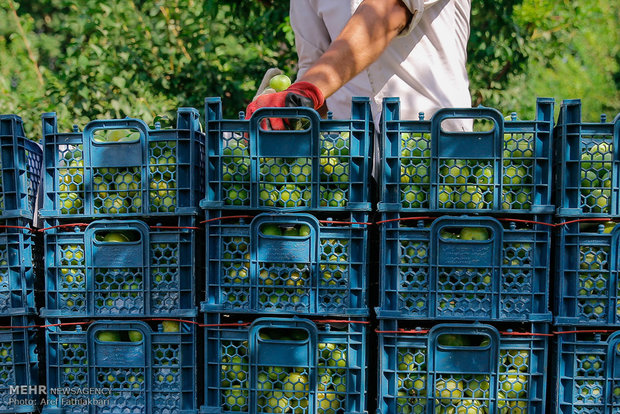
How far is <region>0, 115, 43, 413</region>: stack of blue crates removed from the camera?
2.67 metres

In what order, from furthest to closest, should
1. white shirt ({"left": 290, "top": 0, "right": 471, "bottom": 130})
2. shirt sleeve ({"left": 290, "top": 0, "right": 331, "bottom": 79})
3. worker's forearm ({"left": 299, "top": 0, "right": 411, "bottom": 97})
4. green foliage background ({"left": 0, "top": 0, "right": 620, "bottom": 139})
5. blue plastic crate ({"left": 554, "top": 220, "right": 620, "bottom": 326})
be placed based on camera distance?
green foliage background ({"left": 0, "top": 0, "right": 620, "bottom": 139})
shirt sleeve ({"left": 290, "top": 0, "right": 331, "bottom": 79})
white shirt ({"left": 290, "top": 0, "right": 471, "bottom": 130})
worker's forearm ({"left": 299, "top": 0, "right": 411, "bottom": 97})
blue plastic crate ({"left": 554, "top": 220, "right": 620, "bottom": 326})

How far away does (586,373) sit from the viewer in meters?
2.44

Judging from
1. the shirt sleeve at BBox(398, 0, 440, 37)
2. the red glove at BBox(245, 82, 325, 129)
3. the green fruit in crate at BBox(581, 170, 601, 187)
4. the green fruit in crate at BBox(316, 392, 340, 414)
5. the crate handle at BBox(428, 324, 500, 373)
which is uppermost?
the shirt sleeve at BBox(398, 0, 440, 37)

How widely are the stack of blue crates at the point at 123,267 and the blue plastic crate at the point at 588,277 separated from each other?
4.40 feet

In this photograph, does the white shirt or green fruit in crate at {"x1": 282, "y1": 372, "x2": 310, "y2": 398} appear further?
the white shirt

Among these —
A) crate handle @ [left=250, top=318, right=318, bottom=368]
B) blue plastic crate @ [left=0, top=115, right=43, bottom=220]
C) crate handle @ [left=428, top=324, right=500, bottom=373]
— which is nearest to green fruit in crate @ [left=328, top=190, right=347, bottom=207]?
crate handle @ [left=250, top=318, right=318, bottom=368]

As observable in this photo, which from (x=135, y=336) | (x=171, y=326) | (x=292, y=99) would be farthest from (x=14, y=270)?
(x=292, y=99)

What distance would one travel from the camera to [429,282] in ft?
8.04

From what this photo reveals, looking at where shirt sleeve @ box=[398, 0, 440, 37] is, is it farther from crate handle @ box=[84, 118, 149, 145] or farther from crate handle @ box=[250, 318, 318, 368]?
crate handle @ box=[250, 318, 318, 368]

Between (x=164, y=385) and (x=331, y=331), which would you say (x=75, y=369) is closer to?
(x=164, y=385)

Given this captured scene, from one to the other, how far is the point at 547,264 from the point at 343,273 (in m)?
0.72

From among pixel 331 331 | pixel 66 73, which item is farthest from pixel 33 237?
pixel 66 73

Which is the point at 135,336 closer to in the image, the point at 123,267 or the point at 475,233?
the point at 123,267

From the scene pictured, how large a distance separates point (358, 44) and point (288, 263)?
35.0 inches
